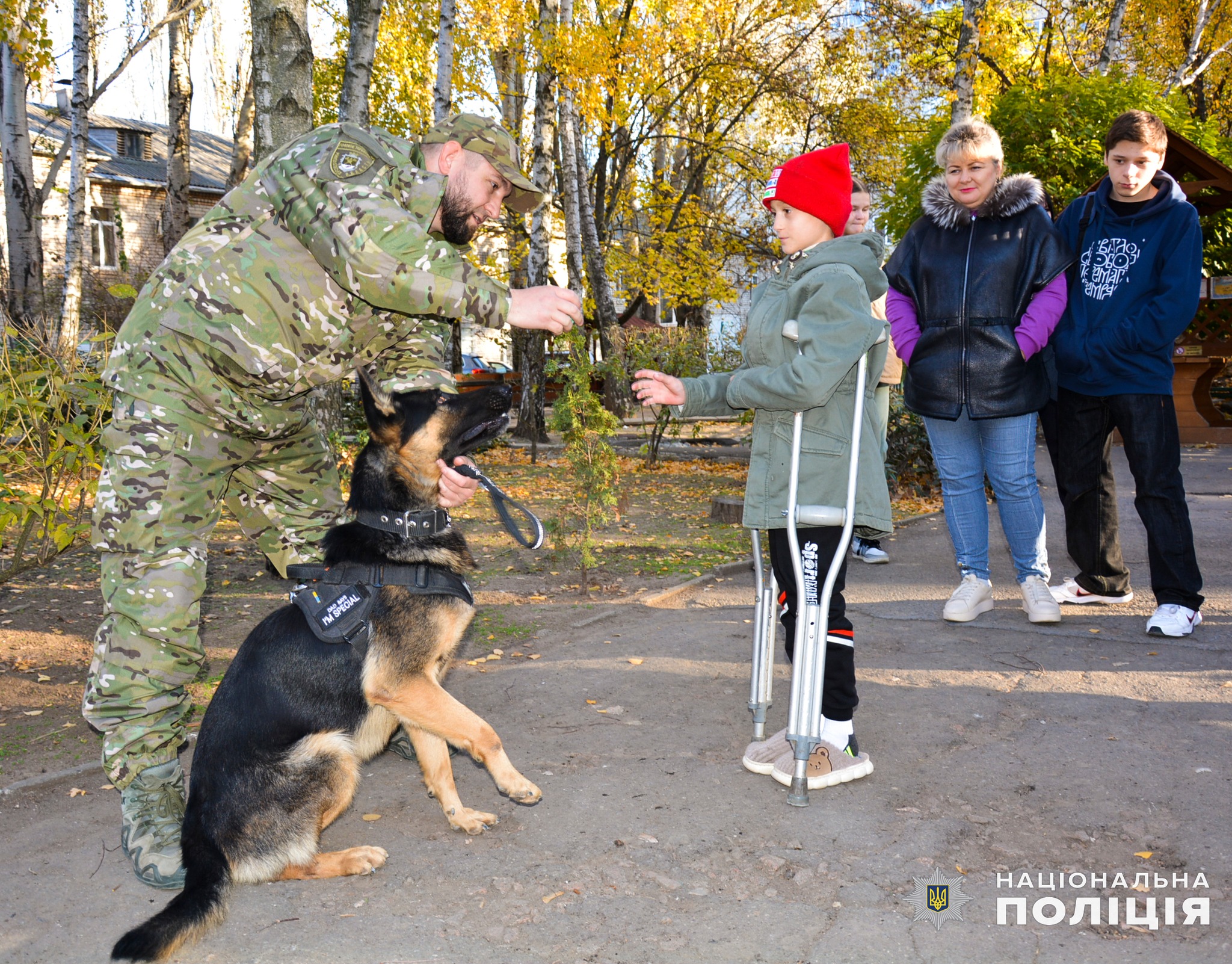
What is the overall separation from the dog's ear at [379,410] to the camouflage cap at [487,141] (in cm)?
97

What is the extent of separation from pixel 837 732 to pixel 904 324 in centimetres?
277

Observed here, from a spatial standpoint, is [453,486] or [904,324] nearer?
Result: [453,486]

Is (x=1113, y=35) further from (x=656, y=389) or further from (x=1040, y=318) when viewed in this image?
(x=656, y=389)

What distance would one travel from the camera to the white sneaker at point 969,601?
561 cm

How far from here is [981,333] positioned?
518 centimetres

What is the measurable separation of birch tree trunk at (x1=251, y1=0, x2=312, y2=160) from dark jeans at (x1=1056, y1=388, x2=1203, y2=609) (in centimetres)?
602

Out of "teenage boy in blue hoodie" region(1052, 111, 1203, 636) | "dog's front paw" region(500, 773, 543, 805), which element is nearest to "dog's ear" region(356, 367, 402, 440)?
"dog's front paw" region(500, 773, 543, 805)

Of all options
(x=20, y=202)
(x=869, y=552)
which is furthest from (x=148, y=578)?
(x=20, y=202)

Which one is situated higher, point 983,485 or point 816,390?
point 816,390

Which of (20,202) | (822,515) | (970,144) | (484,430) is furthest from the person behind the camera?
(20,202)

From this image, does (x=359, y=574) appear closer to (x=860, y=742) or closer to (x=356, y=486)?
→ (x=356, y=486)

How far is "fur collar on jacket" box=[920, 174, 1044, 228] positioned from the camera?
199 inches

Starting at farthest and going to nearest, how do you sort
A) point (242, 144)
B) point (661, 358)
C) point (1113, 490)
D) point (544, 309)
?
point (242, 144) < point (661, 358) < point (1113, 490) < point (544, 309)

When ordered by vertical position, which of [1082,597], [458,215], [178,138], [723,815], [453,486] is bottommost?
[723,815]
